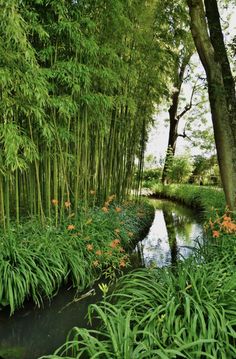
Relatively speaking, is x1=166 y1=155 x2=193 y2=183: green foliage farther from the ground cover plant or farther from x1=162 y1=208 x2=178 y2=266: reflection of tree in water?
the ground cover plant

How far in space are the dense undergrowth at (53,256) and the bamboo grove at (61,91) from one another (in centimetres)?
23

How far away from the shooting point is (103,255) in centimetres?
385

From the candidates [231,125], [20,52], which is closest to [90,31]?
[20,52]

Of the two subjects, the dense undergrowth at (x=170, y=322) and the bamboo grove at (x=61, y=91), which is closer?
the dense undergrowth at (x=170, y=322)

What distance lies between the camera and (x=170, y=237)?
6457 mm

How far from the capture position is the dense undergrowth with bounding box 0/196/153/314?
9.29ft

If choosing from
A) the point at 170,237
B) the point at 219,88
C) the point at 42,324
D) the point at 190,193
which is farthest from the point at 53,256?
the point at 190,193

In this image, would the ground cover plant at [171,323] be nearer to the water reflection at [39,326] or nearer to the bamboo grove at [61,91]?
the water reflection at [39,326]

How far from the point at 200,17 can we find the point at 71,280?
3.70 meters

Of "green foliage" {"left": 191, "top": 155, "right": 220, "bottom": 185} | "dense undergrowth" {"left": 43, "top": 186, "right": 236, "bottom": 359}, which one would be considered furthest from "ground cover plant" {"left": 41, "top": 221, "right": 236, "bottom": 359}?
"green foliage" {"left": 191, "top": 155, "right": 220, "bottom": 185}

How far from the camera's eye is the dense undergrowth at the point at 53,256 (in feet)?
9.29

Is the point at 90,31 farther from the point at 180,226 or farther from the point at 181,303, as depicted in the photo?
the point at 180,226

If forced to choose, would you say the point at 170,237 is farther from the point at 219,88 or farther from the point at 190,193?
the point at 190,193

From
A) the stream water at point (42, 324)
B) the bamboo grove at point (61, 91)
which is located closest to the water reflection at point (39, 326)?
the stream water at point (42, 324)
